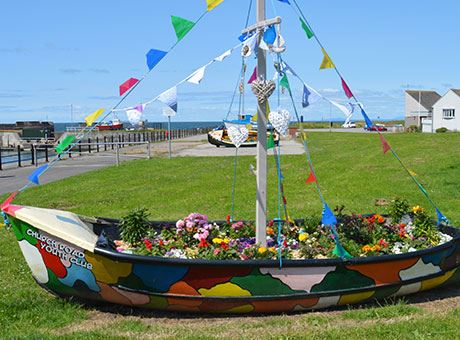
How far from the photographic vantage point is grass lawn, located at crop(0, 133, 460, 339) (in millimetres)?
5199

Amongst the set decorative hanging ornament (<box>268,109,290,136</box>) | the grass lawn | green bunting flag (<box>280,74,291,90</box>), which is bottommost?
the grass lawn

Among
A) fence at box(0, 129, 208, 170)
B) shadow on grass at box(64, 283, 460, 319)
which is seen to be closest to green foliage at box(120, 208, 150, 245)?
shadow on grass at box(64, 283, 460, 319)

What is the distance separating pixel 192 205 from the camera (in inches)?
504

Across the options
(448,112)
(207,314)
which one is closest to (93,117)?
(207,314)

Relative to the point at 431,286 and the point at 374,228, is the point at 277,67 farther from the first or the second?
the point at 431,286

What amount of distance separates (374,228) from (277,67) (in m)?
2.38

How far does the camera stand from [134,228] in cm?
682

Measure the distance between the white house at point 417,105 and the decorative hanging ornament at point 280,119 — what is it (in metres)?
75.4

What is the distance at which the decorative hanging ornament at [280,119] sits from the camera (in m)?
5.88

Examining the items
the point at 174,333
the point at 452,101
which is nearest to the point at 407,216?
the point at 174,333

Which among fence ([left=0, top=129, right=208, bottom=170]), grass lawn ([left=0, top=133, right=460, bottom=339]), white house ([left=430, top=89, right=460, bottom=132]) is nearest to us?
grass lawn ([left=0, top=133, right=460, bottom=339])

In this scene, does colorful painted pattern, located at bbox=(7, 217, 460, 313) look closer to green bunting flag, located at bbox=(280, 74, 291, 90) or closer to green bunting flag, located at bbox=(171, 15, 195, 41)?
green bunting flag, located at bbox=(280, 74, 291, 90)

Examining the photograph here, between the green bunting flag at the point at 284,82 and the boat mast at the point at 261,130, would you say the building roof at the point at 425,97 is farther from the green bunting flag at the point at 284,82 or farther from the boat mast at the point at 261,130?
the boat mast at the point at 261,130

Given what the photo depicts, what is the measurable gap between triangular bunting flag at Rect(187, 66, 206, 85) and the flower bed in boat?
1740mm
